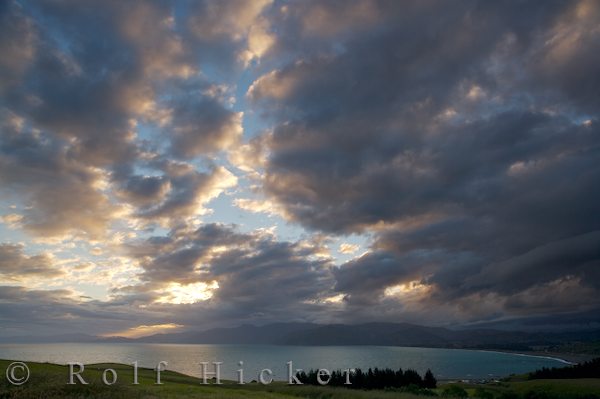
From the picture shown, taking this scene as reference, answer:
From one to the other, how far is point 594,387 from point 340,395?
67.5 metres

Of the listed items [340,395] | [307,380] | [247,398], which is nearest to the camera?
[247,398]

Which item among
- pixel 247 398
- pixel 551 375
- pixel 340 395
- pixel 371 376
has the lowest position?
pixel 551 375

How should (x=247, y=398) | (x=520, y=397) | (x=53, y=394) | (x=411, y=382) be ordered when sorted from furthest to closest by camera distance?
1. (x=411, y=382)
2. (x=520, y=397)
3. (x=247, y=398)
4. (x=53, y=394)

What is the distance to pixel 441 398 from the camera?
71562mm

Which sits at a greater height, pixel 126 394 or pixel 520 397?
pixel 126 394

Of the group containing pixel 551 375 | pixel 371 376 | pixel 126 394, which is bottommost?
pixel 551 375

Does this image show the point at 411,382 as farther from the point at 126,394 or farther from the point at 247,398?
the point at 126,394

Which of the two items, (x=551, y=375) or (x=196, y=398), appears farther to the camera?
(x=551, y=375)

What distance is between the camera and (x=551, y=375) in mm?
141250

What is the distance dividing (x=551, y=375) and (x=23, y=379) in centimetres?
15865

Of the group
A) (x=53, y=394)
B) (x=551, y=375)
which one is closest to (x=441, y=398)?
(x=53, y=394)

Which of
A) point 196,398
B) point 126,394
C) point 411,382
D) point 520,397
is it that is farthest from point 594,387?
point 126,394

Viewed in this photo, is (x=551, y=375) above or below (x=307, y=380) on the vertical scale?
below

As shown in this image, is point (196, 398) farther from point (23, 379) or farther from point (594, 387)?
point (594, 387)
